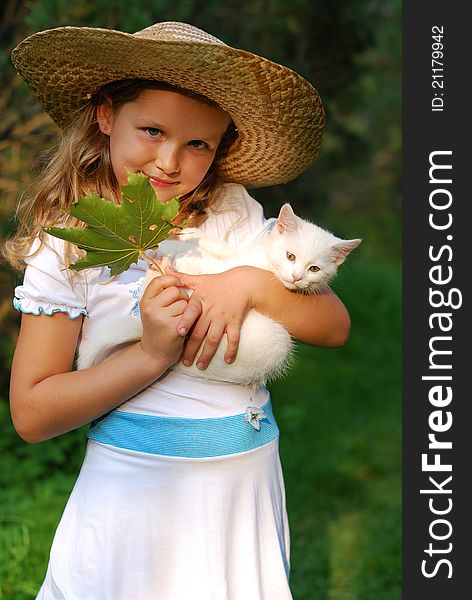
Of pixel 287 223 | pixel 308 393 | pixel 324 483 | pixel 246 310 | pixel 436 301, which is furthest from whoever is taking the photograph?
pixel 308 393

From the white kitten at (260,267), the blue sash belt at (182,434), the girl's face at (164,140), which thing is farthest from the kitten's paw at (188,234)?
the blue sash belt at (182,434)

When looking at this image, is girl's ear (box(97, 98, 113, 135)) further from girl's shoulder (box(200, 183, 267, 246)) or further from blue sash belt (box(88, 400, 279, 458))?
blue sash belt (box(88, 400, 279, 458))

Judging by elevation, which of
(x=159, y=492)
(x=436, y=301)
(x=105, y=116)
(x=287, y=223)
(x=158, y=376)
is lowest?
(x=159, y=492)

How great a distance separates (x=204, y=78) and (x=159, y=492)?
3.15 feet

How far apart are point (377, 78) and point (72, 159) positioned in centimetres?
716

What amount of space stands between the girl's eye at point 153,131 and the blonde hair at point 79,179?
12cm

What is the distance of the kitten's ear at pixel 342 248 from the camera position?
2.26 metres

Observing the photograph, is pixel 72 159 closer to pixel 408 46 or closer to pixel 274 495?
pixel 274 495

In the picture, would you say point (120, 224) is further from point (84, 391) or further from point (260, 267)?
point (260, 267)

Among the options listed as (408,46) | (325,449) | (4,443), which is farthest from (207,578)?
(325,449)

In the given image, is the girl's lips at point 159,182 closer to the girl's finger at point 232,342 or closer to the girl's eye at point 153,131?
the girl's eye at point 153,131

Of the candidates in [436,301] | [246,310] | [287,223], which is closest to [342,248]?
[287,223]

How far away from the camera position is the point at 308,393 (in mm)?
6254

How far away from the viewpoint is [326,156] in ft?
19.9
